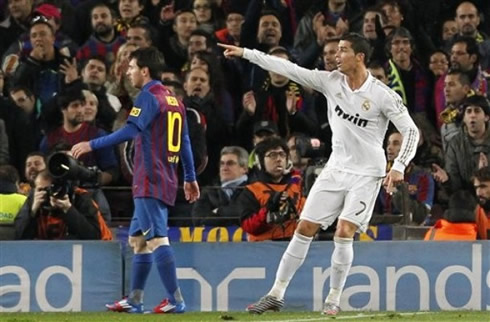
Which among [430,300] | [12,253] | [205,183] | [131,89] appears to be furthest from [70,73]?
[430,300]

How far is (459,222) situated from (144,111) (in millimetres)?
3427

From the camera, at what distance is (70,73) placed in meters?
17.1

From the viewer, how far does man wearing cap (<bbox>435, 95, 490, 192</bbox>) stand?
15.9m

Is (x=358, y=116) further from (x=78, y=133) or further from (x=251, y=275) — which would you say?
(x=78, y=133)

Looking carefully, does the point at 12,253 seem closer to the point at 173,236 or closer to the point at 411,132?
the point at 173,236

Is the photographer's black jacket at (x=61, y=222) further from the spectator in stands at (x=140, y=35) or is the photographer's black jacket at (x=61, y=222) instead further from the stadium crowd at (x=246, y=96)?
the spectator in stands at (x=140, y=35)

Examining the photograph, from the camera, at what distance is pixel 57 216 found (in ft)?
45.9

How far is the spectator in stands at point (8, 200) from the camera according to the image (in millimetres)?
14133

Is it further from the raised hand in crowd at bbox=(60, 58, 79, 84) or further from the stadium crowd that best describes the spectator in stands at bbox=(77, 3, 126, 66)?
the raised hand in crowd at bbox=(60, 58, 79, 84)

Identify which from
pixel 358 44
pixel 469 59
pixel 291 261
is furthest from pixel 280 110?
pixel 291 261

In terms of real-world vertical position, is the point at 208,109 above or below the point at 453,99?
below

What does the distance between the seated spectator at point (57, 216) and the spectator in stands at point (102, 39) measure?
12.4ft

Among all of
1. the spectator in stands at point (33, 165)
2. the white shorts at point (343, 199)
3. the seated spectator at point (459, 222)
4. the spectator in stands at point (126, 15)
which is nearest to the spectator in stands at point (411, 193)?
the seated spectator at point (459, 222)

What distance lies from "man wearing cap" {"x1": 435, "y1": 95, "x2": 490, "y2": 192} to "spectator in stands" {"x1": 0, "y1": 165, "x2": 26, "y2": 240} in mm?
4168
